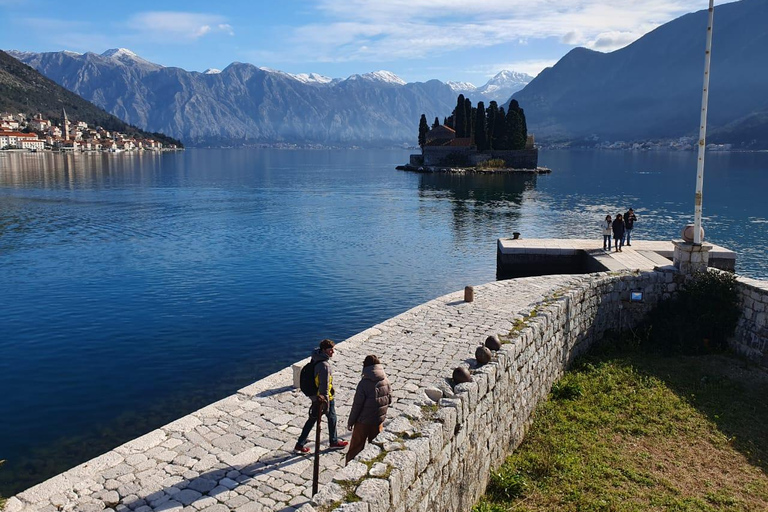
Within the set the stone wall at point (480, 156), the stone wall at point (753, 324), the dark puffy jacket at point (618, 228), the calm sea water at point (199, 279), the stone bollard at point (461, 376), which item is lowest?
the calm sea water at point (199, 279)

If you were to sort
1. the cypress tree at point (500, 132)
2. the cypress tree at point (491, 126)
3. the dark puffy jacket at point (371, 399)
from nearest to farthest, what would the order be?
the dark puffy jacket at point (371, 399)
the cypress tree at point (500, 132)
the cypress tree at point (491, 126)

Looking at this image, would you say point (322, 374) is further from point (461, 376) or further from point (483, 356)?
point (483, 356)

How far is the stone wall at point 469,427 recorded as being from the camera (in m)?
7.00

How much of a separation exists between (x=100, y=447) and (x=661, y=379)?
14583 millimetres

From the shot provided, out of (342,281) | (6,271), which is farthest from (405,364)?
(6,271)

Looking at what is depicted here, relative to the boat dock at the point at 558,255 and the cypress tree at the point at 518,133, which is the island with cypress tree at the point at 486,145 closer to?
the cypress tree at the point at 518,133

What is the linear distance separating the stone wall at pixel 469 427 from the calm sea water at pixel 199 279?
940 centimetres

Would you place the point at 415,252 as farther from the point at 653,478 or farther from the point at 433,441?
the point at 433,441

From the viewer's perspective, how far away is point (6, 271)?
3347cm

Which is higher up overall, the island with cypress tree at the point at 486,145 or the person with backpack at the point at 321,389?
the island with cypress tree at the point at 486,145

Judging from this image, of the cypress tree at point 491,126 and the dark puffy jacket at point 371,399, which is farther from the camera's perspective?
the cypress tree at point 491,126

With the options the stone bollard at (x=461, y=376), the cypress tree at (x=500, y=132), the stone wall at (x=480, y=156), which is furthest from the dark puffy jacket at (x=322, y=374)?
the cypress tree at (x=500, y=132)

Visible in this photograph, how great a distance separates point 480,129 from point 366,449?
123 metres

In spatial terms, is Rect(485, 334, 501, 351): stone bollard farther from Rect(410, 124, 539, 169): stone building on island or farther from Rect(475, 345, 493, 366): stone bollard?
Rect(410, 124, 539, 169): stone building on island
